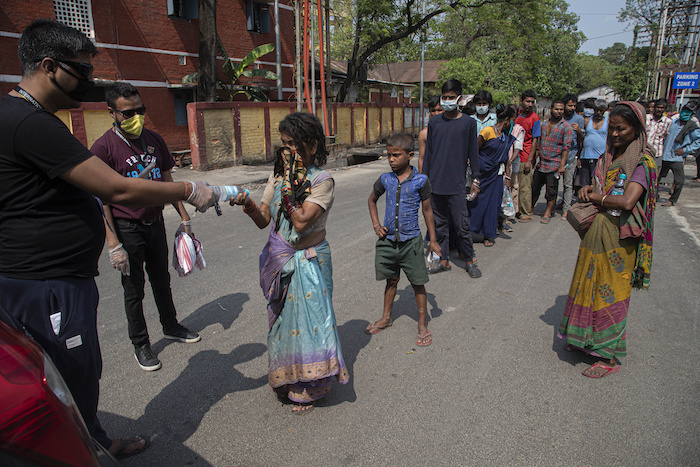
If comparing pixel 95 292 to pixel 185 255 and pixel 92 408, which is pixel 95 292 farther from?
pixel 185 255

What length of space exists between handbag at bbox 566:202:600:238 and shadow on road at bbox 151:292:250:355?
290 centimetres

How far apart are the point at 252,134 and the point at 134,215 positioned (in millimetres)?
11738

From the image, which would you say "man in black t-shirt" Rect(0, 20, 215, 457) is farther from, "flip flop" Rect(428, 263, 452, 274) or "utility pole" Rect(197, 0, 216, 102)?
"utility pole" Rect(197, 0, 216, 102)

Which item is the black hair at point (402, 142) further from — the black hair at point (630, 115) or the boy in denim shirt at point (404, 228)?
the black hair at point (630, 115)

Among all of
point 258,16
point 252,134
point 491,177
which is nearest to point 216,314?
point 491,177

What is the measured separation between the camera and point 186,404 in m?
2.93

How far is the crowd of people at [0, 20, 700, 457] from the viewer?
1.87 metres

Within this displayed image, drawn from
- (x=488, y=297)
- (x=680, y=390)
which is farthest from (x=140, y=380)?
(x=680, y=390)

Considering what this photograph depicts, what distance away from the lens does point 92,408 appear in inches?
82.1

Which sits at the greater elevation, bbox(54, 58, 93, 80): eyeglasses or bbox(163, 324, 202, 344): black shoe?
bbox(54, 58, 93, 80): eyeglasses

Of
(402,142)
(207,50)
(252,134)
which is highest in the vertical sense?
(207,50)

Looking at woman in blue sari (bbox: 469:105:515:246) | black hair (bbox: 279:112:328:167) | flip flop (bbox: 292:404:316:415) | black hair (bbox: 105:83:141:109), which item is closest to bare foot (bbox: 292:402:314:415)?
flip flop (bbox: 292:404:316:415)

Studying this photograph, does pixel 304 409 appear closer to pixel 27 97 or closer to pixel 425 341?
pixel 425 341

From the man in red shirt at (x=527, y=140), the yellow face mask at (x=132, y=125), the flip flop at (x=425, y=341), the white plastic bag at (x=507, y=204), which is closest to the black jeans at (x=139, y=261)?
the yellow face mask at (x=132, y=125)
